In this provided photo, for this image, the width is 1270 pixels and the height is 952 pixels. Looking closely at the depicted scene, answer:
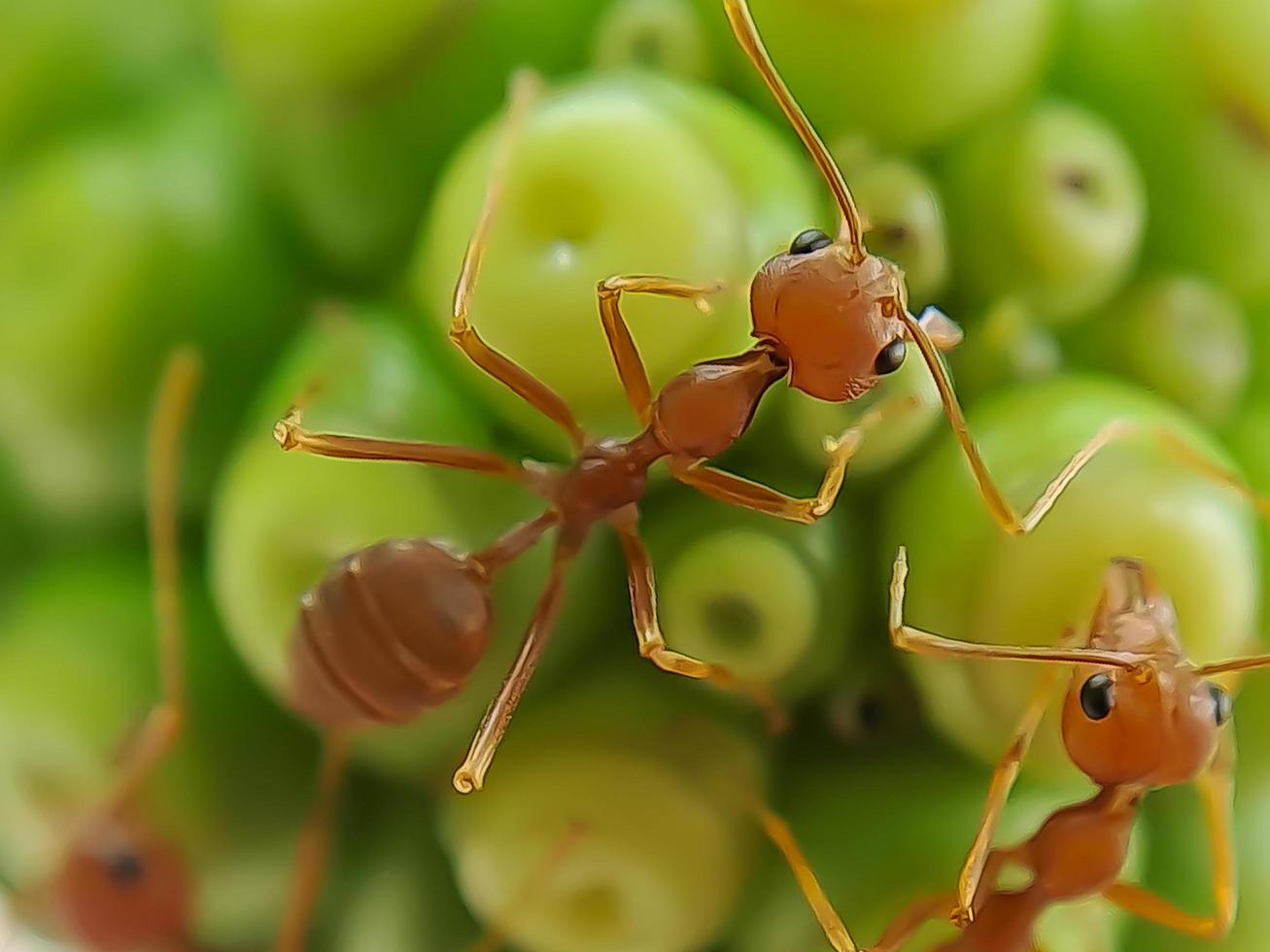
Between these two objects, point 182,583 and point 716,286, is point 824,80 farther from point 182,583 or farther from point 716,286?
point 182,583

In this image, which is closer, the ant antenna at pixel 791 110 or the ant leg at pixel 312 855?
the ant antenna at pixel 791 110

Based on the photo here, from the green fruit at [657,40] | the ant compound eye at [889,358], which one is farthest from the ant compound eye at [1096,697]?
the green fruit at [657,40]

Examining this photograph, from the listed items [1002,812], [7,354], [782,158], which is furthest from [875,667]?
[7,354]

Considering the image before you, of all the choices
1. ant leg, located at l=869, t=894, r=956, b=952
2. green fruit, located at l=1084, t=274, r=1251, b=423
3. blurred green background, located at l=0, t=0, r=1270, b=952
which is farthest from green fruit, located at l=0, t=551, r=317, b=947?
green fruit, located at l=1084, t=274, r=1251, b=423

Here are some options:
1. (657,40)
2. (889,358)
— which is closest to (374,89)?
(657,40)

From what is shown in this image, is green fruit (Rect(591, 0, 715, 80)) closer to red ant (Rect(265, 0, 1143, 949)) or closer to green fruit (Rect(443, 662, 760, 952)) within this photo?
red ant (Rect(265, 0, 1143, 949))

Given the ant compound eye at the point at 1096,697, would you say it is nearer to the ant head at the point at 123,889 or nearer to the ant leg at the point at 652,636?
the ant leg at the point at 652,636
